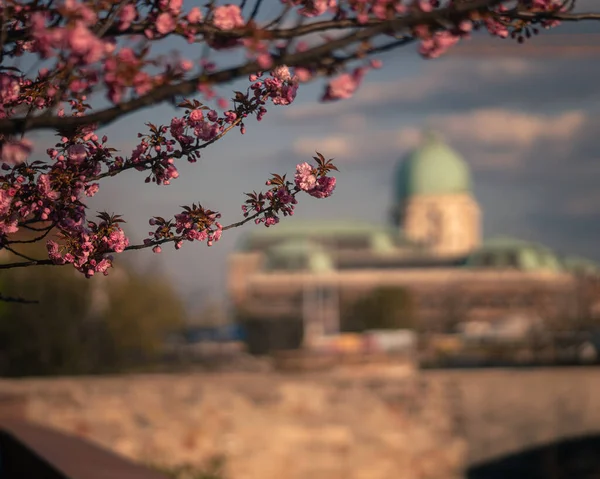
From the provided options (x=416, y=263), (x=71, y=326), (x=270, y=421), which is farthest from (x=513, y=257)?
(x=270, y=421)

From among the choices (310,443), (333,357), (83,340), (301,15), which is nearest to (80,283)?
(83,340)

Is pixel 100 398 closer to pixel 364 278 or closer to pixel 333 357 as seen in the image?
pixel 333 357

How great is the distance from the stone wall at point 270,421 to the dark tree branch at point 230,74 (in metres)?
20.9

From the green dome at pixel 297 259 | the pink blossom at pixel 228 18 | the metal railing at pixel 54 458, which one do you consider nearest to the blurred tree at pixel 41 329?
the metal railing at pixel 54 458

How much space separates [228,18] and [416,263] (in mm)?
131952

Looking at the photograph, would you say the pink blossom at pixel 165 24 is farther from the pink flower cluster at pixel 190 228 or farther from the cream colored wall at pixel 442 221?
the cream colored wall at pixel 442 221

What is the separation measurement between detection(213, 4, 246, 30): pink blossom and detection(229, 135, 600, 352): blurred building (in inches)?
3297

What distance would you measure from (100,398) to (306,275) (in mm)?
104206

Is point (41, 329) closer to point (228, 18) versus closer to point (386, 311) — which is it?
point (228, 18)

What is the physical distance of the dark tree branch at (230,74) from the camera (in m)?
3.64

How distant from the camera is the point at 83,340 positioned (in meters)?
40.4

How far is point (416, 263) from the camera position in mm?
135250

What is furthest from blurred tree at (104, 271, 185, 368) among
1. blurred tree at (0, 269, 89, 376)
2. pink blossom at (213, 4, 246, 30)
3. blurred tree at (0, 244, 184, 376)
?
pink blossom at (213, 4, 246, 30)

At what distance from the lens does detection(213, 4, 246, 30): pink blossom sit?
3885mm
